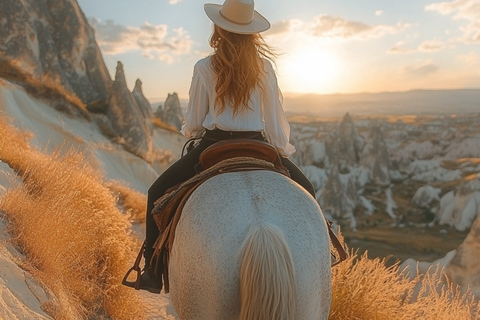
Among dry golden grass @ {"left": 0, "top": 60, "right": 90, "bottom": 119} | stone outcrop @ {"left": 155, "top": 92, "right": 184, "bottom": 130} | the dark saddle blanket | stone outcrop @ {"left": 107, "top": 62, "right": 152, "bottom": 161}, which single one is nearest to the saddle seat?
the dark saddle blanket

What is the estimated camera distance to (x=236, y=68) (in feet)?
9.61

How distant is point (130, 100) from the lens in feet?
59.7

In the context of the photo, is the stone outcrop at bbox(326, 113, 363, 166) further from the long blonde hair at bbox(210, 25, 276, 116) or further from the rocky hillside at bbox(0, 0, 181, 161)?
the long blonde hair at bbox(210, 25, 276, 116)

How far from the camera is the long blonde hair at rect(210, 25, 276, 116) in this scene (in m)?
2.93

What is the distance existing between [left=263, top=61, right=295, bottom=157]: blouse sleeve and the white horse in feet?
2.40

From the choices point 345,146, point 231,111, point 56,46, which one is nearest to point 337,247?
point 231,111

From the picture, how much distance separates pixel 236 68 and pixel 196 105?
1.26ft

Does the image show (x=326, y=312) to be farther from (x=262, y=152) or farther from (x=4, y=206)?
(x=4, y=206)

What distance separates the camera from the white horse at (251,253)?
2.03 metres

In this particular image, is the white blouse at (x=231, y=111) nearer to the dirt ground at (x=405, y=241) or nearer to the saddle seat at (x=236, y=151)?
the saddle seat at (x=236, y=151)

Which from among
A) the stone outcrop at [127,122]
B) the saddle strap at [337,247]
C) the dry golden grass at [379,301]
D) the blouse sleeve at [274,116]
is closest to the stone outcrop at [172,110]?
the stone outcrop at [127,122]

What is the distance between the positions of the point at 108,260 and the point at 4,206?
1.27 metres

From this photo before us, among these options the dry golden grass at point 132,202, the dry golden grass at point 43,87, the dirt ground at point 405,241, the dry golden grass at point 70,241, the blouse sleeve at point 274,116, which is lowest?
the dirt ground at point 405,241

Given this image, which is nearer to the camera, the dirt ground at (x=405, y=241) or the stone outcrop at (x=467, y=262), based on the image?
the stone outcrop at (x=467, y=262)
